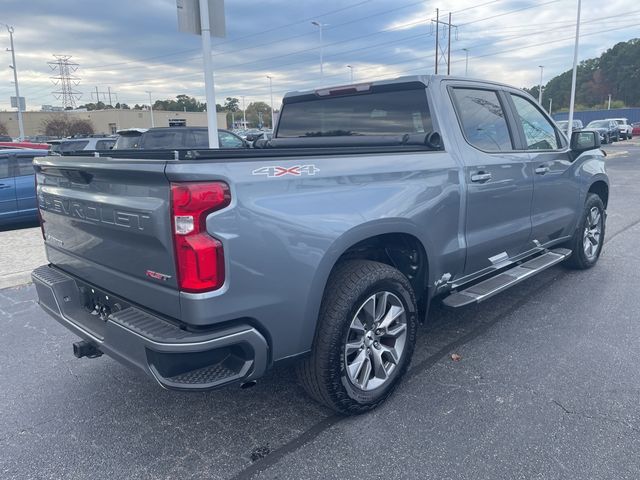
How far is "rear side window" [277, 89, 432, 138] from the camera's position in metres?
3.65

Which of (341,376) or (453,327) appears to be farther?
(453,327)

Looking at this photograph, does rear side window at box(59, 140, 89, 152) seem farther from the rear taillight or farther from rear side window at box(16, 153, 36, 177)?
the rear taillight

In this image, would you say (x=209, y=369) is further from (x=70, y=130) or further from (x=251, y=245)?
(x=70, y=130)

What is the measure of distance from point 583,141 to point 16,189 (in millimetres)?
9131

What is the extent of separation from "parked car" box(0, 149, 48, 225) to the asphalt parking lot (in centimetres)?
579

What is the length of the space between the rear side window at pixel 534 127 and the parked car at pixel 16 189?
835 centimetres

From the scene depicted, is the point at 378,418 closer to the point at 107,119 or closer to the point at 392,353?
the point at 392,353

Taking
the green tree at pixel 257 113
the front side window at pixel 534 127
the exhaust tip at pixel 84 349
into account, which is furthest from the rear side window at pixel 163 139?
the green tree at pixel 257 113

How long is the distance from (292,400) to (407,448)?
817mm

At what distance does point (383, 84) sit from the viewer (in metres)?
3.81

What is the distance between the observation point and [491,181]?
376cm

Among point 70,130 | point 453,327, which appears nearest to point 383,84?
point 453,327

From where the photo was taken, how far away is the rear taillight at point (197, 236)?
2.12 meters

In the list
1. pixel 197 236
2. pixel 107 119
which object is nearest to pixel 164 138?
pixel 197 236
